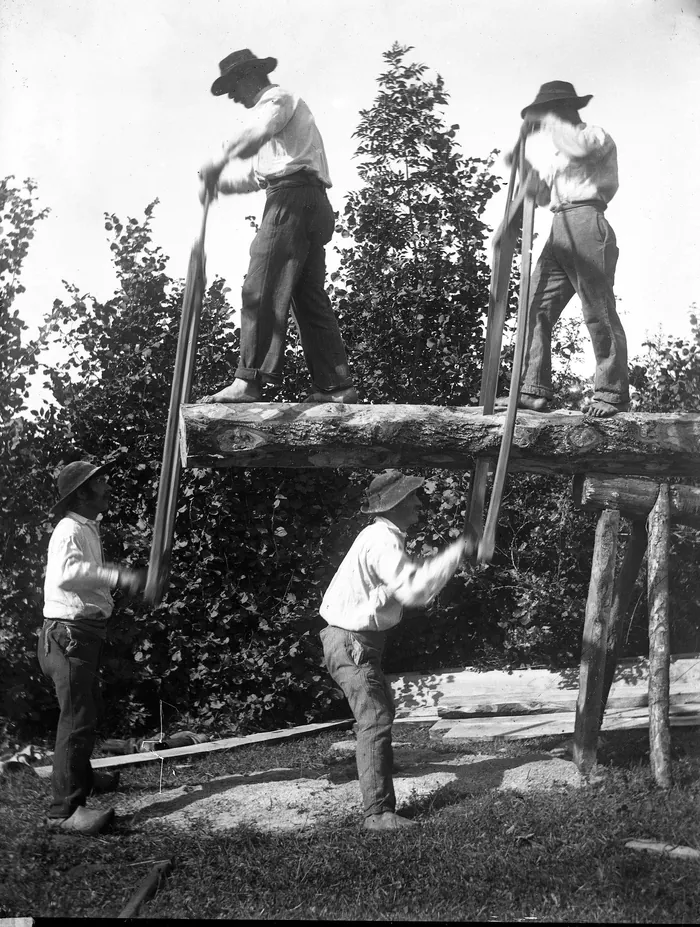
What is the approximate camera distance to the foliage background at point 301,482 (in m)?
7.62

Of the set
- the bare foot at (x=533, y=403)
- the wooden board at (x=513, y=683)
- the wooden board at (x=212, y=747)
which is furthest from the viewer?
the wooden board at (x=513, y=683)

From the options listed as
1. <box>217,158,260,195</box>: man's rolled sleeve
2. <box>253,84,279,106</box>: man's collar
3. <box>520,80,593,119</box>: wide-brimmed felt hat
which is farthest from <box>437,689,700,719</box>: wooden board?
<box>253,84,279,106</box>: man's collar

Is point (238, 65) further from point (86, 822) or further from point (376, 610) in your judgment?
point (86, 822)

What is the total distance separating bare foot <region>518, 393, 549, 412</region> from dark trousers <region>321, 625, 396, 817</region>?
5.02 feet

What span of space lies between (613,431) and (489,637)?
334 centimetres

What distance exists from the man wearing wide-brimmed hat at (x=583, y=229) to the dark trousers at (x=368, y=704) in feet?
5.39

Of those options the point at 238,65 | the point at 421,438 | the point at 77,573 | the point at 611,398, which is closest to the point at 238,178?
the point at 238,65

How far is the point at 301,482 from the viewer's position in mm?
7961

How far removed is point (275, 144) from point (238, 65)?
45cm

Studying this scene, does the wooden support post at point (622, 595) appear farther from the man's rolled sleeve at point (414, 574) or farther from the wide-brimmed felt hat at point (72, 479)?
the wide-brimmed felt hat at point (72, 479)

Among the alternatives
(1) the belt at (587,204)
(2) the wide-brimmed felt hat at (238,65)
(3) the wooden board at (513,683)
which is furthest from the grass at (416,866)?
(2) the wide-brimmed felt hat at (238,65)

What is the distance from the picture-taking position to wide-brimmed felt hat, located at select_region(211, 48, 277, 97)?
17.6 ft

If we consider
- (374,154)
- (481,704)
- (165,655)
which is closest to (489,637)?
(481,704)

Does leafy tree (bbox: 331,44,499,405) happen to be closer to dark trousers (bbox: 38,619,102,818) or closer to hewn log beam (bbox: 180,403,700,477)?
hewn log beam (bbox: 180,403,700,477)
